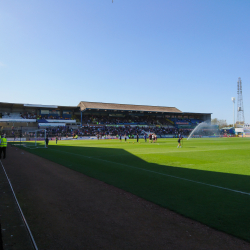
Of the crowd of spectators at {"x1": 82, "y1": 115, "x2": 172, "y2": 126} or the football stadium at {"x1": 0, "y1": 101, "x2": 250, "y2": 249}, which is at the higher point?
the crowd of spectators at {"x1": 82, "y1": 115, "x2": 172, "y2": 126}

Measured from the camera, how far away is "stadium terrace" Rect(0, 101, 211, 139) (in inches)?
2547

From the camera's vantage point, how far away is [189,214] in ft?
18.7

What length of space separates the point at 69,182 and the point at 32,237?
5005 mm

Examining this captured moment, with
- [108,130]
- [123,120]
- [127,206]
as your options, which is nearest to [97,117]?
[123,120]

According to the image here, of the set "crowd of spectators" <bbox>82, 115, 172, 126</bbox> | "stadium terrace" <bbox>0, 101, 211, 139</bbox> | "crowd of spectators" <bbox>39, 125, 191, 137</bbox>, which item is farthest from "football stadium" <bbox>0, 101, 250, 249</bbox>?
"crowd of spectators" <bbox>82, 115, 172, 126</bbox>

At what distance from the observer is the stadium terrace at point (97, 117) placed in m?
64.7

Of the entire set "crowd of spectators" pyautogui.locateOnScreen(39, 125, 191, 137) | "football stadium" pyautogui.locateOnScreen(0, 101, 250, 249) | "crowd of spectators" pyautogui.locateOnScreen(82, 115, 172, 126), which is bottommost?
"football stadium" pyautogui.locateOnScreen(0, 101, 250, 249)

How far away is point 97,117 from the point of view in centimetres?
7875

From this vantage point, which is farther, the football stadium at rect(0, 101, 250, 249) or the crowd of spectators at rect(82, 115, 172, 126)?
the crowd of spectators at rect(82, 115, 172, 126)

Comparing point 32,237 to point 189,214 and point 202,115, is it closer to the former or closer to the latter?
point 189,214

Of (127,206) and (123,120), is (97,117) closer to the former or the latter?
(123,120)

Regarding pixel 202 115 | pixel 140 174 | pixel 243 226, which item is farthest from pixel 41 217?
pixel 202 115

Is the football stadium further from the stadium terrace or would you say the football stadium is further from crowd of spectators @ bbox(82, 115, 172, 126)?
crowd of spectators @ bbox(82, 115, 172, 126)

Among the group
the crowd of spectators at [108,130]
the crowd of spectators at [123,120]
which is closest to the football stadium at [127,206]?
the crowd of spectators at [108,130]
